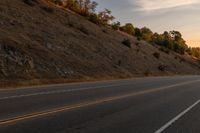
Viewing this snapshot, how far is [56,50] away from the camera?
153 ft

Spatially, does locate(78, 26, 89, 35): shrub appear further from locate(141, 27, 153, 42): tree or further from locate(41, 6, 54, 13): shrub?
locate(141, 27, 153, 42): tree

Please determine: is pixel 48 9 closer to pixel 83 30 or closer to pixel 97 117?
pixel 83 30

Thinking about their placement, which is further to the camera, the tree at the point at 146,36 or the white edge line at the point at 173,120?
the tree at the point at 146,36

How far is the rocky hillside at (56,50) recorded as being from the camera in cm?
3669

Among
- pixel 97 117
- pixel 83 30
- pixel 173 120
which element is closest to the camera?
pixel 173 120

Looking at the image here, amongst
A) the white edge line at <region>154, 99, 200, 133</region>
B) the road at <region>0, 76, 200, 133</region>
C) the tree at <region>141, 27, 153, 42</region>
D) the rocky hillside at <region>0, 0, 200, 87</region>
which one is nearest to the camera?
the road at <region>0, 76, 200, 133</region>

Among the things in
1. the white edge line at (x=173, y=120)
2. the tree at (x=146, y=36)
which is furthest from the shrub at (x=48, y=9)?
the tree at (x=146, y=36)

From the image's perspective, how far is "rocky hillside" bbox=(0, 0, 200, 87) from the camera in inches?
1444

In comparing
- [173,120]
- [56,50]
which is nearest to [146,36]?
[56,50]

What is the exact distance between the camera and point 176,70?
279 ft

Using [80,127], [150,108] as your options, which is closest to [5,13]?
[150,108]

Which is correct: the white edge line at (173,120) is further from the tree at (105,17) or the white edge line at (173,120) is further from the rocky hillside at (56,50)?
the tree at (105,17)

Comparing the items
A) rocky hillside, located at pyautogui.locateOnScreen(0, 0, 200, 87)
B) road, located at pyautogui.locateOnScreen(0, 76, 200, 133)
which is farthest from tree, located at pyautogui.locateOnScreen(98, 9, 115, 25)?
road, located at pyautogui.locateOnScreen(0, 76, 200, 133)

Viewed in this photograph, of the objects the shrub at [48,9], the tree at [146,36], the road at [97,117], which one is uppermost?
the shrub at [48,9]
